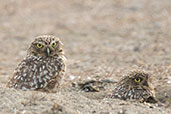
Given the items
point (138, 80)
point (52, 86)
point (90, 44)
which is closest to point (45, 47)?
point (52, 86)

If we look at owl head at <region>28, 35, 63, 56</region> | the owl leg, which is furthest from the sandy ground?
owl head at <region>28, 35, 63, 56</region>

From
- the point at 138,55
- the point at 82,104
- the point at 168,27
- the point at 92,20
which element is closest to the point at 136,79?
the point at 82,104

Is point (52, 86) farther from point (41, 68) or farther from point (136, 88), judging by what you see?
point (136, 88)

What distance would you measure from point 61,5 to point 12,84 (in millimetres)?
11662

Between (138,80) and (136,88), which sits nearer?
(136,88)

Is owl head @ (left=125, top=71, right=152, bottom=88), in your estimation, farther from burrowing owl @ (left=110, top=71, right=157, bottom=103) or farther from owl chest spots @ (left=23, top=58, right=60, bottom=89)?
owl chest spots @ (left=23, top=58, right=60, bottom=89)

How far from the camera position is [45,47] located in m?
6.58

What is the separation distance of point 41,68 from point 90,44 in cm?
617

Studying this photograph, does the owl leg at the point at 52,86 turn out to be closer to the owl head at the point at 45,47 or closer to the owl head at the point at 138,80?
the owl head at the point at 45,47

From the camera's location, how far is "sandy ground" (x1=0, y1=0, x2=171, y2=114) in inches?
205

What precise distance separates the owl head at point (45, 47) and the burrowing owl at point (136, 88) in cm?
123

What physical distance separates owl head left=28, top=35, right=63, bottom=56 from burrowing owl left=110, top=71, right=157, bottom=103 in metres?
1.23

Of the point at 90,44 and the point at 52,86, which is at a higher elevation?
the point at 90,44

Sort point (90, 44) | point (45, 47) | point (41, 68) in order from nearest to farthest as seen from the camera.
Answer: point (41, 68) → point (45, 47) → point (90, 44)
